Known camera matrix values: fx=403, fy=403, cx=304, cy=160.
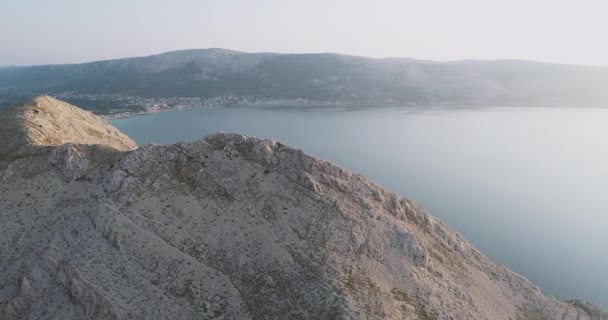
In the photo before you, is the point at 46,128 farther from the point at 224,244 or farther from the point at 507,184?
the point at 507,184

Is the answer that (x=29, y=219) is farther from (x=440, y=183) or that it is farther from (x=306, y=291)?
(x=440, y=183)

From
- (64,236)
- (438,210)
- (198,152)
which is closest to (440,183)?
(438,210)

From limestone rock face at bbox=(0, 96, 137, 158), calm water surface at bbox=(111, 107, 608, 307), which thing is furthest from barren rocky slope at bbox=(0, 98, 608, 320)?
calm water surface at bbox=(111, 107, 608, 307)

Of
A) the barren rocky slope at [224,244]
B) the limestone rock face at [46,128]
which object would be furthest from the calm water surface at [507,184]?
the limestone rock face at [46,128]

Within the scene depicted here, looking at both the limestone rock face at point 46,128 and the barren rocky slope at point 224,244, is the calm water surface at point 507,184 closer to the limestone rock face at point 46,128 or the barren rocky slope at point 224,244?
the barren rocky slope at point 224,244

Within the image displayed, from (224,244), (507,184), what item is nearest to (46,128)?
(224,244)

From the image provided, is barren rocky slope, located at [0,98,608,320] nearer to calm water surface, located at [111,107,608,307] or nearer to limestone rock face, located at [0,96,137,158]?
limestone rock face, located at [0,96,137,158]
